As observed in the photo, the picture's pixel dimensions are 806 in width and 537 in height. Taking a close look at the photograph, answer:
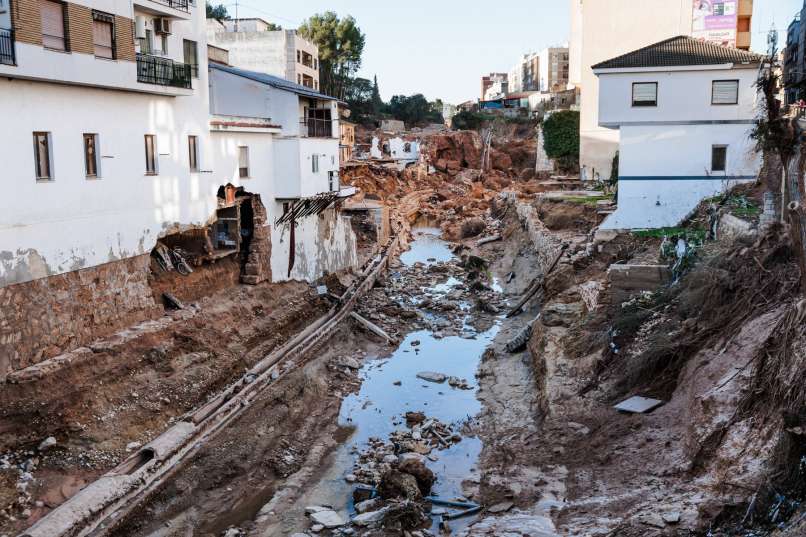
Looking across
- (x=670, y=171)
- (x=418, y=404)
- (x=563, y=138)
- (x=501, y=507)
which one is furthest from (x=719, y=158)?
(x=563, y=138)

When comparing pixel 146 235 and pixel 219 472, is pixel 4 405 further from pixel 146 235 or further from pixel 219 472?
pixel 146 235

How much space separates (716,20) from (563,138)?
17635mm

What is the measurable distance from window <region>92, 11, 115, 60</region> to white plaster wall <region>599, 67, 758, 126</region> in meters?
18.4

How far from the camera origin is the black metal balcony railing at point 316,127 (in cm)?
3002

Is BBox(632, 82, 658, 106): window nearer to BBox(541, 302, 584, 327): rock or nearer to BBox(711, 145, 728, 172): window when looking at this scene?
BBox(711, 145, 728, 172): window

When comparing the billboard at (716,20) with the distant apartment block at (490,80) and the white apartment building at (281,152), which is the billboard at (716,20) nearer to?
the white apartment building at (281,152)

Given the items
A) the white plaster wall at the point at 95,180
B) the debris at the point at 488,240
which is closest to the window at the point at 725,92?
the white plaster wall at the point at 95,180

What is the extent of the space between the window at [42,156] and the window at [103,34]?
9.31 feet

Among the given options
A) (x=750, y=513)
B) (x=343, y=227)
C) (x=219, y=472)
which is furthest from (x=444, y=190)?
(x=750, y=513)

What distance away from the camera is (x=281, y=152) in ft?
94.2

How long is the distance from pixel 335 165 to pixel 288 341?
10.1 meters

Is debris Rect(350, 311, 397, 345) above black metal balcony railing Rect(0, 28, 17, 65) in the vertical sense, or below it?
below

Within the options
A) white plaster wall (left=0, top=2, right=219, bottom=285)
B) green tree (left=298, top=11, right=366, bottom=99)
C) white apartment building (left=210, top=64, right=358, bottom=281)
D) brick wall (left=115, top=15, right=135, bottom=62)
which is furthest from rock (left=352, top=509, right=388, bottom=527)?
green tree (left=298, top=11, right=366, bottom=99)

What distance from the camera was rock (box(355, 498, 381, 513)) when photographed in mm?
14672
